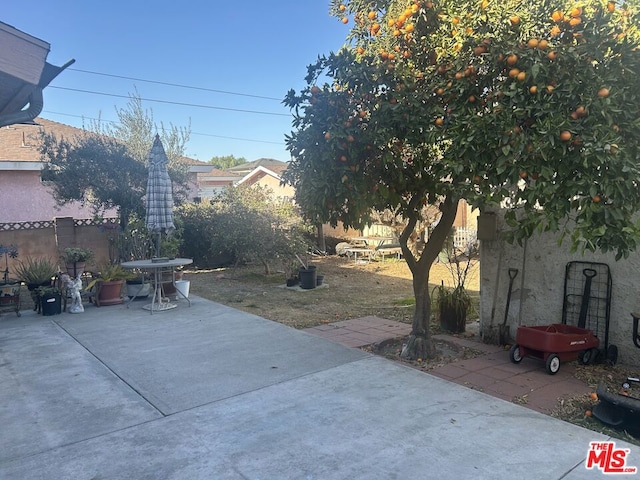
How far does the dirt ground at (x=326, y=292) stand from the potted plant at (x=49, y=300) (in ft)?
8.14

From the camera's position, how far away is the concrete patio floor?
2803 millimetres

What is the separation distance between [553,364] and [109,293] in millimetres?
6923

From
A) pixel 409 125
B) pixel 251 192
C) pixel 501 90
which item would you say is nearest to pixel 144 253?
pixel 251 192

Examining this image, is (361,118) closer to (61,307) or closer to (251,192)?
(61,307)

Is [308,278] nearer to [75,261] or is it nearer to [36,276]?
[75,261]

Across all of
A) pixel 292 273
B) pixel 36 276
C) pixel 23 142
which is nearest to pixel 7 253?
pixel 36 276

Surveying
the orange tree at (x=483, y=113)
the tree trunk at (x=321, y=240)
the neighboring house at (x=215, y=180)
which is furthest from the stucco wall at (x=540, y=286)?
the neighboring house at (x=215, y=180)

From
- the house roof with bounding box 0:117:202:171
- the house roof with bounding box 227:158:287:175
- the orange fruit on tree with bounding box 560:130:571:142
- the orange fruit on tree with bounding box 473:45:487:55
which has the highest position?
the house roof with bounding box 227:158:287:175

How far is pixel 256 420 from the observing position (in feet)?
11.3

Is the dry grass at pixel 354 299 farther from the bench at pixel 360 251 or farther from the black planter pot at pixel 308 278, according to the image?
the bench at pixel 360 251

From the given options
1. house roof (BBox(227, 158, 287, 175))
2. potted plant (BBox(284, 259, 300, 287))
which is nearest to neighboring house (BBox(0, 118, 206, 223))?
potted plant (BBox(284, 259, 300, 287))

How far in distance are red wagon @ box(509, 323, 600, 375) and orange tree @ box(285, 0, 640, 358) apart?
4.05ft

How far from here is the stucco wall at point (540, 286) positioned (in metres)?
4.51

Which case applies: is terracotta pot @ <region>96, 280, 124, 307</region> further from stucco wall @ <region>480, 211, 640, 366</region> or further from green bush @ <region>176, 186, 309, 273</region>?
stucco wall @ <region>480, 211, 640, 366</region>
